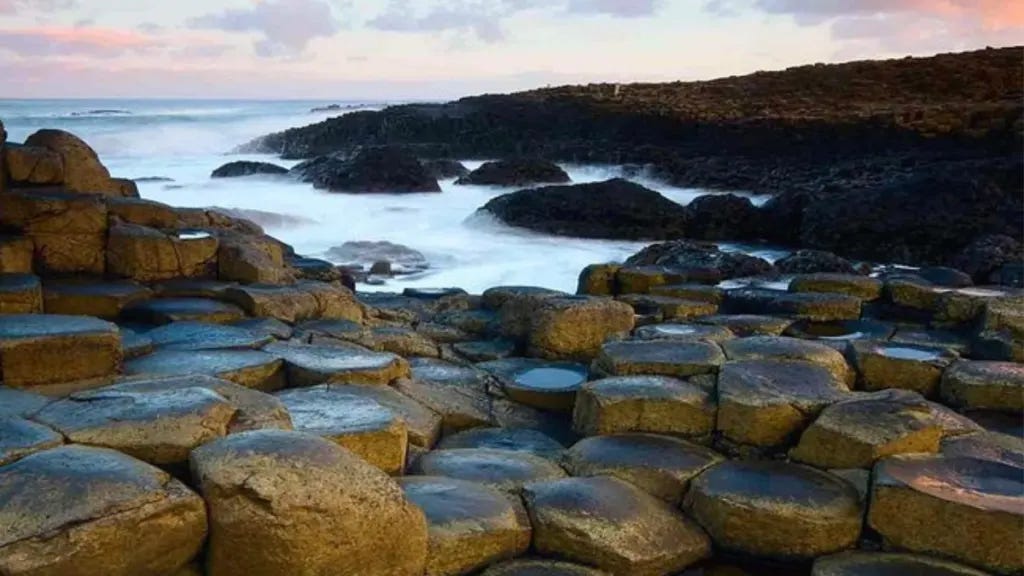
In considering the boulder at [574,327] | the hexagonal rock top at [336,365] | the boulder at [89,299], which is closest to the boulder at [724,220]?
the boulder at [574,327]

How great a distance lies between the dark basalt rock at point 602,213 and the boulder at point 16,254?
1020 centimetres

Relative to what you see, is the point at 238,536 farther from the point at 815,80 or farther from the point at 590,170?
the point at 815,80

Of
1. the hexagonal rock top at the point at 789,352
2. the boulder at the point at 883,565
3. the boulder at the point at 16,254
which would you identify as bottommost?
the boulder at the point at 883,565

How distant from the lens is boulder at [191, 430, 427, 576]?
2770mm

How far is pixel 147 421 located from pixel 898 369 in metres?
4.19

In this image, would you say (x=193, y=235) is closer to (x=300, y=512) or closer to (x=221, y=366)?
(x=221, y=366)

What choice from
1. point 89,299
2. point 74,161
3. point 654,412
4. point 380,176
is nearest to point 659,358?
point 654,412

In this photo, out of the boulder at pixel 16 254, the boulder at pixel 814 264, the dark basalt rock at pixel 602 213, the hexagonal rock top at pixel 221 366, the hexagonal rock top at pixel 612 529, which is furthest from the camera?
the dark basalt rock at pixel 602 213

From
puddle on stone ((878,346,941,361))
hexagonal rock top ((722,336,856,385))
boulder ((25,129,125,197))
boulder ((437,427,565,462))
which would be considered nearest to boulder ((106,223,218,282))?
boulder ((25,129,125,197))

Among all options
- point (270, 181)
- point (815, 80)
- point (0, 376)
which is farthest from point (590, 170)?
point (0, 376)

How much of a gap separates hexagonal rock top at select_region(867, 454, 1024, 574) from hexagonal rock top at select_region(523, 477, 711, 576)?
781 mm

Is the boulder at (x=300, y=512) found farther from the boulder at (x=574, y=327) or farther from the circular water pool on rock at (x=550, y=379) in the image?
the boulder at (x=574, y=327)

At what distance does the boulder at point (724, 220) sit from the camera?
14648 mm

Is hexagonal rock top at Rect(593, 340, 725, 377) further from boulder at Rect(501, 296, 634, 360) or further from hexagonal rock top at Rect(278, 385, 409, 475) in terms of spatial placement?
hexagonal rock top at Rect(278, 385, 409, 475)
